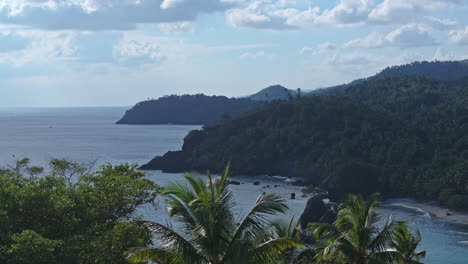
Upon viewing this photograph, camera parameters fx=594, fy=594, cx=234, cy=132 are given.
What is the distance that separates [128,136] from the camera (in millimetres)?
190000

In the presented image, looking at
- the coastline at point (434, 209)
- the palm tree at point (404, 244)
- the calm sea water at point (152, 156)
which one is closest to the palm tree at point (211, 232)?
the calm sea water at point (152, 156)

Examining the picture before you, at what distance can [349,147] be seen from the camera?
105 metres

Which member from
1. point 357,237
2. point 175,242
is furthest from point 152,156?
point 175,242

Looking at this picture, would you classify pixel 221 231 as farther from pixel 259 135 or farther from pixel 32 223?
pixel 259 135

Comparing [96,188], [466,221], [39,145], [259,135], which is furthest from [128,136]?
[96,188]

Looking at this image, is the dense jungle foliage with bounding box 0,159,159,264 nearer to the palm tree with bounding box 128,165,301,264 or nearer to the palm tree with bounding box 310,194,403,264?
the palm tree with bounding box 128,165,301,264

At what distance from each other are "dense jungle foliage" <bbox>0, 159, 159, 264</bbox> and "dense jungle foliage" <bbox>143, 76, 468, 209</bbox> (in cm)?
6272

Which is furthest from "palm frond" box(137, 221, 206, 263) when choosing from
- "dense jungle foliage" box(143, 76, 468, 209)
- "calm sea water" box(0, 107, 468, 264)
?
"dense jungle foliage" box(143, 76, 468, 209)

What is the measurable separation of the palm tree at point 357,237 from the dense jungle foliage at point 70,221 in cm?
552

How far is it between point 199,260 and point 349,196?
529 centimetres

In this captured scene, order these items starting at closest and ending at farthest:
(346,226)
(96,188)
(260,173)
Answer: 1. (346,226)
2. (96,188)
3. (260,173)

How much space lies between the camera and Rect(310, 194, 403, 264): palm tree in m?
15.3

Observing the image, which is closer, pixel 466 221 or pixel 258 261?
pixel 258 261

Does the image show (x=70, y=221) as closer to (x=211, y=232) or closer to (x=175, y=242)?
(x=175, y=242)
